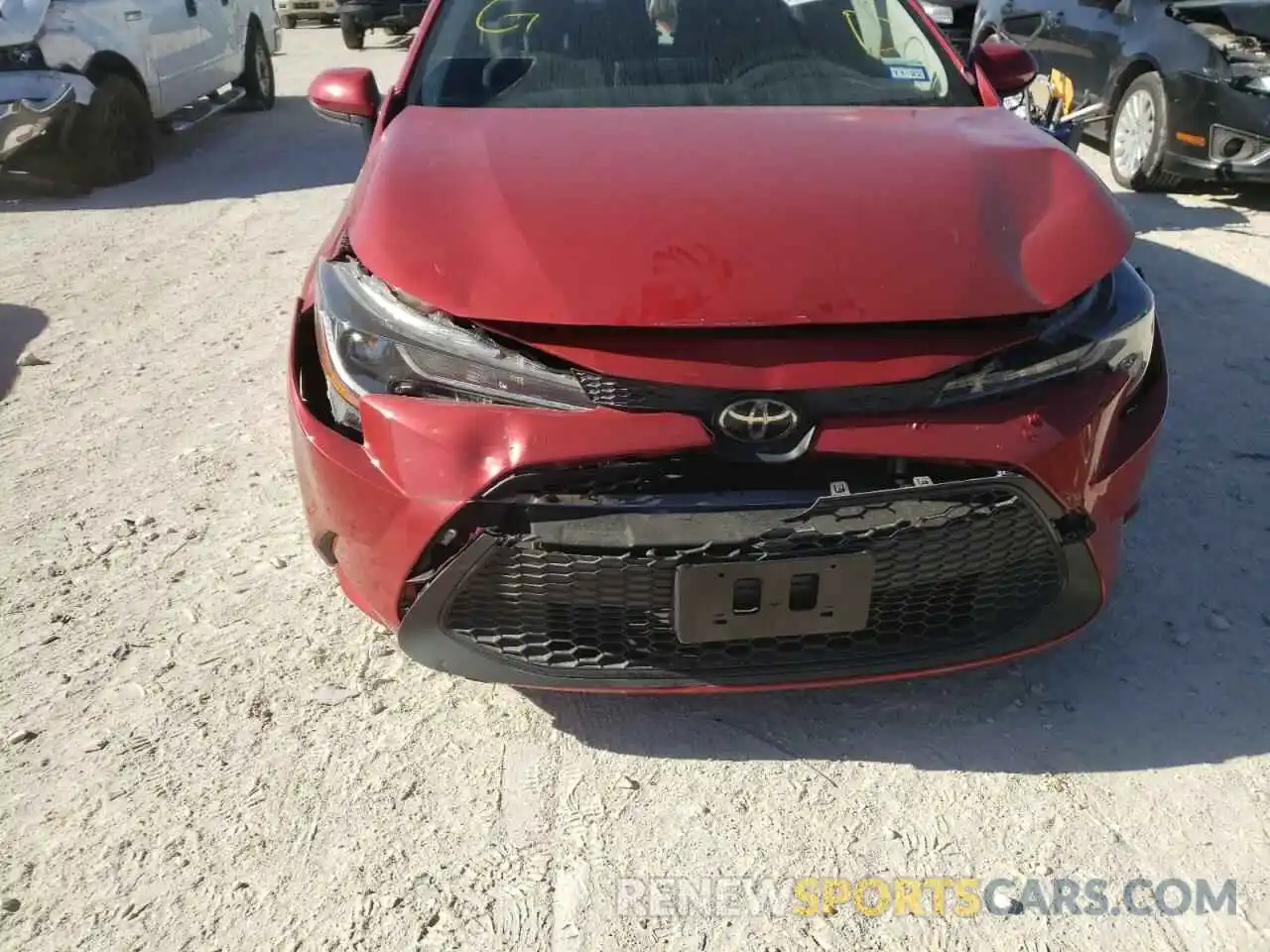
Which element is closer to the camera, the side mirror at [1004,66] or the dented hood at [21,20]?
the side mirror at [1004,66]

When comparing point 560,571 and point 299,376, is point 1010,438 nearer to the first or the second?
point 560,571

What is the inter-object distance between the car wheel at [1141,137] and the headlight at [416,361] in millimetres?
5160

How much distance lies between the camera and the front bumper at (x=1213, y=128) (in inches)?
210

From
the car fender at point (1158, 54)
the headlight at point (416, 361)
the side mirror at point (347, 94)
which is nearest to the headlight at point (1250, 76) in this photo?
the car fender at point (1158, 54)

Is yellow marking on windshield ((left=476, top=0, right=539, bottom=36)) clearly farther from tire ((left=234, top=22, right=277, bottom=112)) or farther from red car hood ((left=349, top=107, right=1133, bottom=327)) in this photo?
tire ((left=234, top=22, right=277, bottom=112))

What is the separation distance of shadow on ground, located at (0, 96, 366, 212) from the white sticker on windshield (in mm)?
4913

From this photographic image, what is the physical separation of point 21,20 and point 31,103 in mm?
453

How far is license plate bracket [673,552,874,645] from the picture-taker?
187 centimetres

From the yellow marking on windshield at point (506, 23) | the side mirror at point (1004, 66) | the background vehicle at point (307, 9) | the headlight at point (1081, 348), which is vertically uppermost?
the yellow marking on windshield at point (506, 23)

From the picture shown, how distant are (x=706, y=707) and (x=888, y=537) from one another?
0.65 m

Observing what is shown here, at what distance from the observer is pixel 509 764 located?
2184 mm

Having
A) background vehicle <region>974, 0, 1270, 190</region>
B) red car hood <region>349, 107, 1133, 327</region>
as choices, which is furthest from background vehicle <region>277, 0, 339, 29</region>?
red car hood <region>349, 107, 1133, 327</region>

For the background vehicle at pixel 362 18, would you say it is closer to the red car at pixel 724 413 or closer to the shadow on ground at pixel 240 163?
the shadow on ground at pixel 240 163

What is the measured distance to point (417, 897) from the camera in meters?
1.89
